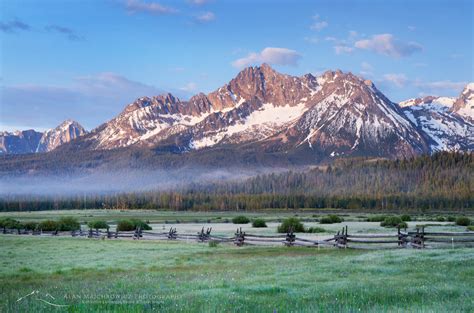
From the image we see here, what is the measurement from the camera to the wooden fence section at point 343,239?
4166 centimetres

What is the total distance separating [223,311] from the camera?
15.5 metres

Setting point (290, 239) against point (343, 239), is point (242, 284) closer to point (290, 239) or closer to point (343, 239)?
point (343, 239)

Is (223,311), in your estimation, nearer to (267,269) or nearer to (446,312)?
(446,312)

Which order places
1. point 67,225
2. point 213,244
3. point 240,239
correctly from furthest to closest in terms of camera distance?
point 67,225
point 240,239
point 213,244

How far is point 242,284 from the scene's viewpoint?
22.2 meters

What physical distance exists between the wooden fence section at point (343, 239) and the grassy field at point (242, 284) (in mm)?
7311

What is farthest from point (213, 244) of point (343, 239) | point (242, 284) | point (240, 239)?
point (242, 284)

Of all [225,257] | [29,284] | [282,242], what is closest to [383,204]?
[282,242]

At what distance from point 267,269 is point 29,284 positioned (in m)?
11.3

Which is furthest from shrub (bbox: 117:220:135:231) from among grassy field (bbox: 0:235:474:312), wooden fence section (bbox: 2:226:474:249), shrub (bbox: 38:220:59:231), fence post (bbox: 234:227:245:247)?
grassy field (bbox: 0:235:474:312)

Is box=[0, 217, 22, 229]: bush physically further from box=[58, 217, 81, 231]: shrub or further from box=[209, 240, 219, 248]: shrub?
box=[209, 240, 219, 248]: shrub

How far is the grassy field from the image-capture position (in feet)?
54.2

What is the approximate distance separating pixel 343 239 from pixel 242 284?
2419 centimetres

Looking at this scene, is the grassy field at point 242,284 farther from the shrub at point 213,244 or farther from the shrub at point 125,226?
the shrub at point 125,226
